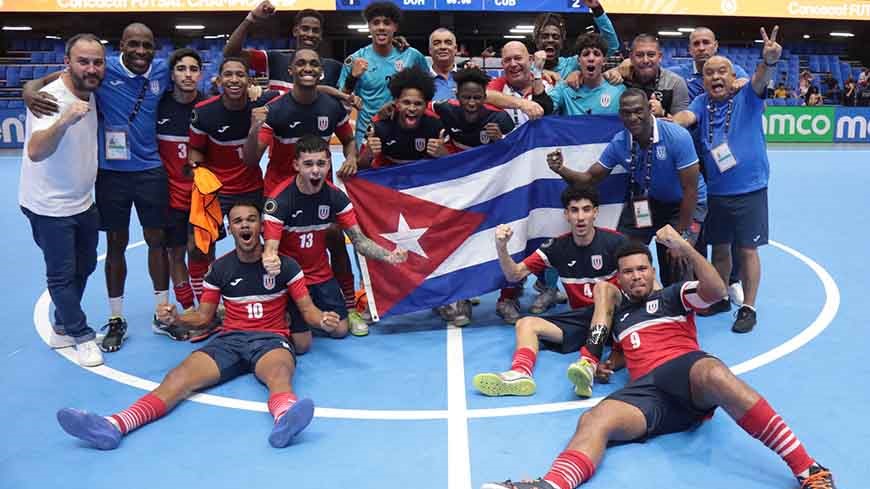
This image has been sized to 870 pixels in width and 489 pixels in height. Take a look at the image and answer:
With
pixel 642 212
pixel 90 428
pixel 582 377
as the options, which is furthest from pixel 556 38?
pixel 90 428

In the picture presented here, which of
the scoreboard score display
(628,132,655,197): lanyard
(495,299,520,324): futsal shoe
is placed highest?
the scoreboard score display

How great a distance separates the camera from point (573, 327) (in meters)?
4.89

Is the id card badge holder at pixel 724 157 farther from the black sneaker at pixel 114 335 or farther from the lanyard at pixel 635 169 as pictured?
the black sneaker at pixel 114 335

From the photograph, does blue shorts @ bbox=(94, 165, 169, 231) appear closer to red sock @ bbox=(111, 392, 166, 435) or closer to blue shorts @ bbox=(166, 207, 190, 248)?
blue shorts @ bbox=(166, 207, 190, 248)

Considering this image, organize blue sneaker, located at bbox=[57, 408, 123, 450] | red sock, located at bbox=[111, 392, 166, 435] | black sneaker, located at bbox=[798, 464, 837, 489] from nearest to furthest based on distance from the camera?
black sneaker, located at bbox=[798, 464, 837, 489] → blue sneaker, located at bbox=[57, 408, 123, 450] → red sock, located at bbox=[111, 392, 166, 435]

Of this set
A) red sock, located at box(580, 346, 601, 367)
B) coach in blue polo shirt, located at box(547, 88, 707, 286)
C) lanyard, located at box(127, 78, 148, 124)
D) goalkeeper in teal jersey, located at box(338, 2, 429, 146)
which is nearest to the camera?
red sock, located at box(580, 346, 601, 367)

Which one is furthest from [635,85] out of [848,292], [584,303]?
[848,292]

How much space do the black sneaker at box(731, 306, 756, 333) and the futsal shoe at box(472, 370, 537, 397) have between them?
1.86 m

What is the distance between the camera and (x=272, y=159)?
18.0ft

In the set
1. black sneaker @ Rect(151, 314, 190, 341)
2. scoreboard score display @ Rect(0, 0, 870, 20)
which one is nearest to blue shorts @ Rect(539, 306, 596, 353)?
black sneaker @ Rect(151, 314, 190, 341)

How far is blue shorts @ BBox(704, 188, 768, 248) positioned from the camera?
5.42m

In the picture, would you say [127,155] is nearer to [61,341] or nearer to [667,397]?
[61,341]

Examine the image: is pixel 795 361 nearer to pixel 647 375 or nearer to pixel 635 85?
pixel 647 375

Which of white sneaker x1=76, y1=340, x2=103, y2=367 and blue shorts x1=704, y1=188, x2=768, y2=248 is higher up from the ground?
blue shorts x1=704, y1=188, x2=768, y2=248
